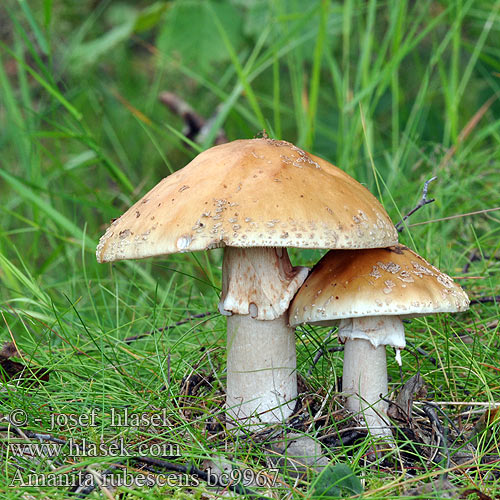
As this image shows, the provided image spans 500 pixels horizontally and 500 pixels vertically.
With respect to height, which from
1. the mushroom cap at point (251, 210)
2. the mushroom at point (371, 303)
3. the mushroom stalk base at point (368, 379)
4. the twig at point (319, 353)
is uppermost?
the mushroom cap at point (251, 210)

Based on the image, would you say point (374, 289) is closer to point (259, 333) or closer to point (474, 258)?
point (259, 333)

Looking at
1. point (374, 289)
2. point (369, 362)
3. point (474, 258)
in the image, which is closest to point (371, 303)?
point (374, 289)

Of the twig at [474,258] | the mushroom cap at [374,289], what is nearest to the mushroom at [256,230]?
the mushroom cap at [374,289]

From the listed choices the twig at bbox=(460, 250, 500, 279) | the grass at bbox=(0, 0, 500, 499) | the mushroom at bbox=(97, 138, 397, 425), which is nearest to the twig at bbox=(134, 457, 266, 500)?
the grass at bbox=(0, 0, 500, 499)

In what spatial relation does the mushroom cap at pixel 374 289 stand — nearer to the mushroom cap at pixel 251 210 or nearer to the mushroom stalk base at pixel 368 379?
the mushroom cap at pixel 251 210

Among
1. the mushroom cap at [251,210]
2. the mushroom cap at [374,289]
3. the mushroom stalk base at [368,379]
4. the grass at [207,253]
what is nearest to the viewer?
the mushroom cap at [251,210]
